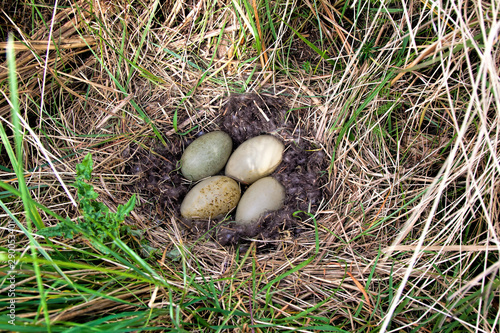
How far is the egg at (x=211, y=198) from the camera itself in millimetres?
1811

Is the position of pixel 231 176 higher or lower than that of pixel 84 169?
lower

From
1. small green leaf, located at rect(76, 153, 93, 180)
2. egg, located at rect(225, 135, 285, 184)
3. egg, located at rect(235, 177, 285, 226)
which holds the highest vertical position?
small green leaf, located at rect(76, 153, 93, 180)

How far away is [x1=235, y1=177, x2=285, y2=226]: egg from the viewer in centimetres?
179

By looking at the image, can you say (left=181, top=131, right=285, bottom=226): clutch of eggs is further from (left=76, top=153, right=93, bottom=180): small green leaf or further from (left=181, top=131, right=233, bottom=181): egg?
(left=76, top=153, right=93, bottom=180): small green leaf

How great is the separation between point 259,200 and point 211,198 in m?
0.27

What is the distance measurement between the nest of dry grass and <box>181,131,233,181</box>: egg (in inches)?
3.6

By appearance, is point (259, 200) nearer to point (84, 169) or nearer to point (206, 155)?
point (206, 155)

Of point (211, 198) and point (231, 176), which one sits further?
point (231, 176)

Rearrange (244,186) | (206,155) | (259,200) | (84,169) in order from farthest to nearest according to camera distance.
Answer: (244,186)
(206,155)
(259,200)
(84,169)

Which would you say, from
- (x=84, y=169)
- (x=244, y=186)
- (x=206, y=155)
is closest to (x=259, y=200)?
(x=244, y=186)

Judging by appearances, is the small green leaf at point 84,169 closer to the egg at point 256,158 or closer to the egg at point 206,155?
the egg at point 206,155

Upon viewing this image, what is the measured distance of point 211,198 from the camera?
1812 mm

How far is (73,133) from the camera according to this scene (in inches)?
Result: 72.3

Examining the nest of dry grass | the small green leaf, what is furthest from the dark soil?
the small green leaf
